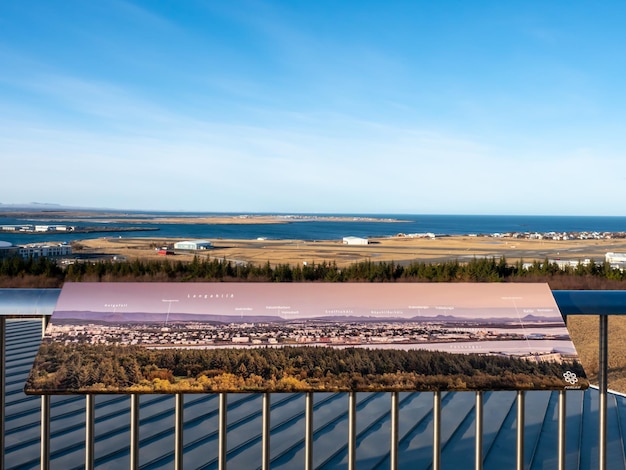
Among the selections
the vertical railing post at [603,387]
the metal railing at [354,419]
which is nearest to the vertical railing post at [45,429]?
the metal railing at [354,419]

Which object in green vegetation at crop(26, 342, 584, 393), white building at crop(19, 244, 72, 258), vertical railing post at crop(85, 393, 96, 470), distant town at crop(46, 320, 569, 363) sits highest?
distant town at crop(46, 320, 569, 363)

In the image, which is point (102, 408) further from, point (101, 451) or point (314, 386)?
point (314, 386)

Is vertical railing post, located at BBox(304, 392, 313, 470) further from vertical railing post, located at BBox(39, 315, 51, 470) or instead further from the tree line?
the tree line

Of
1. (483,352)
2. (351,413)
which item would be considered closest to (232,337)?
(351,413)

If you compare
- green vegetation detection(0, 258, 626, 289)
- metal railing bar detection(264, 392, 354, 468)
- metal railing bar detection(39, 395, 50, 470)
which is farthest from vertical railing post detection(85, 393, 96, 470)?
green vegetation detection(0, 258, 626, 289)

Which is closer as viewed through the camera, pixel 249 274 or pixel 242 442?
pixel 242 442

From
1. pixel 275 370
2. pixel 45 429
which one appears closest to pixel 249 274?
pixel 45 429

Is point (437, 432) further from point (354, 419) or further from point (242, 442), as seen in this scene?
point (242, 442)
